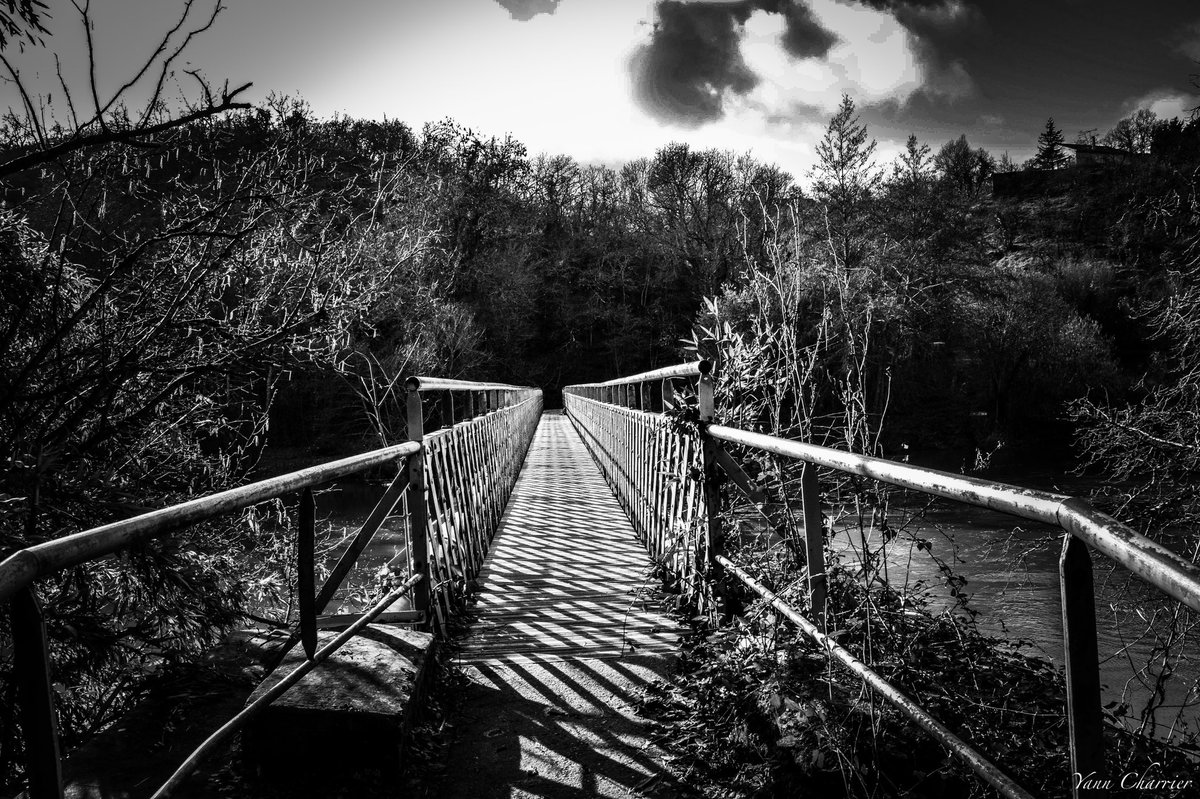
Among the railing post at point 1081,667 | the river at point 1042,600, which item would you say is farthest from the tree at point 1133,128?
the railing post at point 1081,667

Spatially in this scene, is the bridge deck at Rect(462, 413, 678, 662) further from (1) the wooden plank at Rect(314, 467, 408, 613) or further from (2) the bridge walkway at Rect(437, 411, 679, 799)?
(1) the wooden plank at Rect(314, 467, 408, 613)

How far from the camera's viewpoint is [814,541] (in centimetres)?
231

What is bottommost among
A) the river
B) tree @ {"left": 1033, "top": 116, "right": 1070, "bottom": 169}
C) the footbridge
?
the river

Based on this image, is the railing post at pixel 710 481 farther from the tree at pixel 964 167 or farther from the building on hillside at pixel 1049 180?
the building on hillside at pixel 1049 180

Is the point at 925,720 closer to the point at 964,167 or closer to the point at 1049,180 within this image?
the point at 964,167

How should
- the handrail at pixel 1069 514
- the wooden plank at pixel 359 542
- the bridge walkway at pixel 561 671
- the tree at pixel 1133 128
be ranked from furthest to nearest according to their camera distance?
the tree at pixel 1133 128 < the bridge walkway at pixel 561 671 < the wooden plank at pixel 359 542 < the handrail at pixel 1069 514

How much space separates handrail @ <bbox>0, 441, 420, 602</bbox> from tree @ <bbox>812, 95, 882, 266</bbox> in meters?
30.0

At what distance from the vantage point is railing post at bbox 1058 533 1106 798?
1054 millimetres


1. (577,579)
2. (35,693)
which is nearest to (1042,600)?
(577,579)

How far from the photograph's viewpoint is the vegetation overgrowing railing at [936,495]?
994 mm

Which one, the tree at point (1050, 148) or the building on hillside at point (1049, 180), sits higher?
the tree at point (1050, 148)

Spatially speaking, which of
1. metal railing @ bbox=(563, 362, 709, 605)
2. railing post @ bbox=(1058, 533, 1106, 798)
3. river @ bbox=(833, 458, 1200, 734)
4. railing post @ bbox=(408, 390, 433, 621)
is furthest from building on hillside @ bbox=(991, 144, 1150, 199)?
railing post @ bbox=(1058, 533, 1106, 798)

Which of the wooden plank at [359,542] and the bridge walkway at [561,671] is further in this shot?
the bridge walkway at [561,671]

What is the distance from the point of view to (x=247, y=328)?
14.8ft
